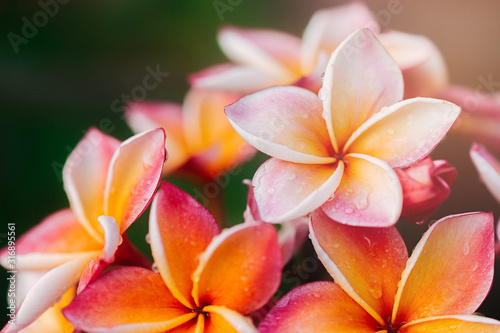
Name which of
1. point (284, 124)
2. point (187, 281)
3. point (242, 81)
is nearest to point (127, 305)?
point (187, 281)

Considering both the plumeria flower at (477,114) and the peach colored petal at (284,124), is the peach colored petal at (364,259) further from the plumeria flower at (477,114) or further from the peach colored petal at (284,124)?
the plumeria flower at (477,114)

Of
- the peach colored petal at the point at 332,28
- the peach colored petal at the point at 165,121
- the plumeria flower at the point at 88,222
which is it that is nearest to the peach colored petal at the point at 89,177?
the plumeria flower at the point at 88,222

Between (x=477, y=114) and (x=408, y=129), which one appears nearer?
(x=408, y=129)

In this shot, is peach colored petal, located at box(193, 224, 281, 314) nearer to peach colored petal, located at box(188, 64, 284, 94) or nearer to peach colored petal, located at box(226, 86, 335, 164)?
peach colored petal, located at box(226, 86, 335, 164)

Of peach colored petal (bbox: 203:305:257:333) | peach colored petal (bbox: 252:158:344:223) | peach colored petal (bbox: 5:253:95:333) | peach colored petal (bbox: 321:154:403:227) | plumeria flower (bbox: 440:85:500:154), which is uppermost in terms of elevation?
peach colored petal (bbox: 5:253:95:333)

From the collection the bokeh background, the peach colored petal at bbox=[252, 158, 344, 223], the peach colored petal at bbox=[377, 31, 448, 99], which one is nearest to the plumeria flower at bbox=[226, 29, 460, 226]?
the peach colored petal at bbox=[252, 158, 344, 223]

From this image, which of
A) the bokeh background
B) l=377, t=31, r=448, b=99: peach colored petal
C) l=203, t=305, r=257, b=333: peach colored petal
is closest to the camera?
l=203, t=305, r=257, b=333: peach colored petal

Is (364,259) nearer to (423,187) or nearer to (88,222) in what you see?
(423,187)
